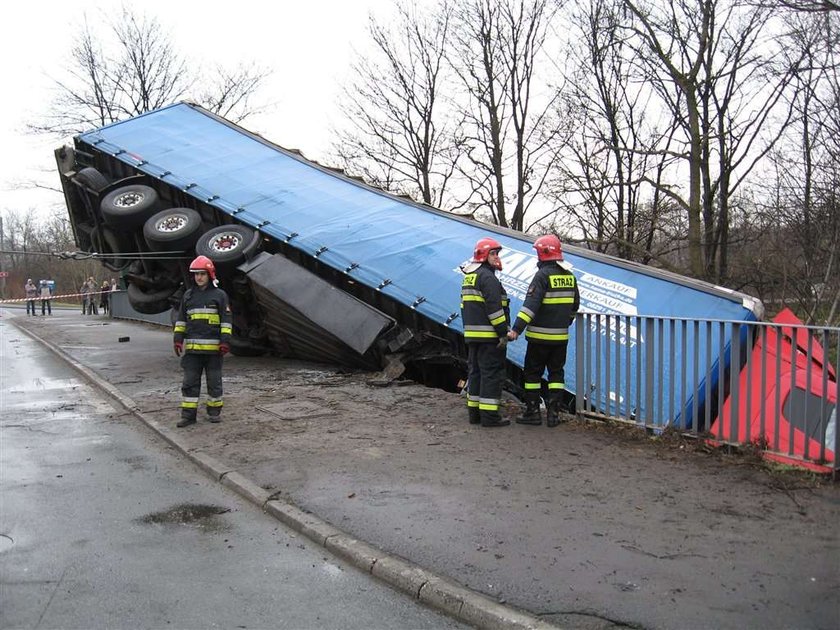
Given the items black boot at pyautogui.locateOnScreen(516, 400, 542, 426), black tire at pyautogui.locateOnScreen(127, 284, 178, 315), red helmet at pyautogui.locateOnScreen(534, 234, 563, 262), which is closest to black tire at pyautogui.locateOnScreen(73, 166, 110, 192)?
black tire at pyautogui.locateOnScreen(127, 284, 178, 315)

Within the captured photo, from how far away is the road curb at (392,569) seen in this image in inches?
125

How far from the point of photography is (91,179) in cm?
1221

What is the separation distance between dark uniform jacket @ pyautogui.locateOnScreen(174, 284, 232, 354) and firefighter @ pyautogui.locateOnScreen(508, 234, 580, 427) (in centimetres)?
317

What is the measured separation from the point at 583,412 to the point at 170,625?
4.62m

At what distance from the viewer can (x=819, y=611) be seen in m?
3.05

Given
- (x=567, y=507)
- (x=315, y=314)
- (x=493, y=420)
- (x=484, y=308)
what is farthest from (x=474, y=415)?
(x=315, y=314)

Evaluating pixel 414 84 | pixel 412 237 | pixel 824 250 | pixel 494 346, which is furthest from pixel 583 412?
pixel 414 84

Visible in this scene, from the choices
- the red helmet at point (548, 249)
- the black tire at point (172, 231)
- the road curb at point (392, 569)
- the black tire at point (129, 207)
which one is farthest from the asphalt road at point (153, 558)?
the black tire at point (129, 207)

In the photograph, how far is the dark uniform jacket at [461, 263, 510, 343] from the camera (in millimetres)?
6609

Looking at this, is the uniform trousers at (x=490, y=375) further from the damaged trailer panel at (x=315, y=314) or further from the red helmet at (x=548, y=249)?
the damaged trailer panel at (x=315, y=314)

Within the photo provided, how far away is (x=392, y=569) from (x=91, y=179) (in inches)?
431

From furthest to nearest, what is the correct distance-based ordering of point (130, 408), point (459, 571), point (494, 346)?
point (130, 408) → point (494, 346) → point (459, 571)

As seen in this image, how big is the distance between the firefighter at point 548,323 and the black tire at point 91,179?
29.6 ft

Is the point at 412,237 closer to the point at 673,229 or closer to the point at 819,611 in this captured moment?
the point at 819,611
